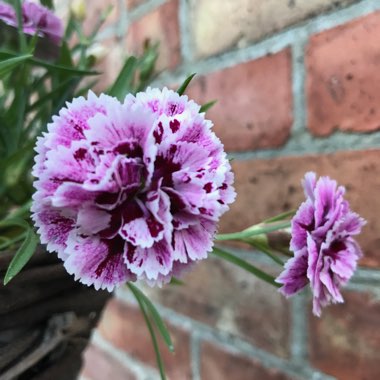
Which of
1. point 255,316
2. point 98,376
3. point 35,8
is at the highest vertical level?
point 35,8

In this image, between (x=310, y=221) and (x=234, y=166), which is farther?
(x=234, y=166)

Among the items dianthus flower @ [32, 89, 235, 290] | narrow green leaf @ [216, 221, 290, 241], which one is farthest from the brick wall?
dianthus flower @ [32, 89, 235, 290]

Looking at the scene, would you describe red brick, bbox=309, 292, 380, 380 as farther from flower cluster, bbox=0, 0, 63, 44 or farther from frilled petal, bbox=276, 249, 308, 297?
flower cluster, bbox=0, 0, 63, 44

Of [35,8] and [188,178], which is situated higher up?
[35,8]

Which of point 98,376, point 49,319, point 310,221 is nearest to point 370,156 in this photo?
point 310,221

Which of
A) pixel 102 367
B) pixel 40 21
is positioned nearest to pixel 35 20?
pixel 40 21

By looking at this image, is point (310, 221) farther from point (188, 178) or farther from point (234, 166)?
point (234, 166)

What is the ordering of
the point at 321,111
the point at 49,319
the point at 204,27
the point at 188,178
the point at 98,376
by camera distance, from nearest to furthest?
the point at 188,178 < the point at 49,319 < the point at 321,111 < the point at 204,27 < the point at 98,376

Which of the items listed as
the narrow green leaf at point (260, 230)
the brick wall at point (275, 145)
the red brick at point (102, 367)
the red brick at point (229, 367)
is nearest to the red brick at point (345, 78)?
the brick wall at point (275, 145)

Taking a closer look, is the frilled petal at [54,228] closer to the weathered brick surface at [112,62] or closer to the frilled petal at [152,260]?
the frilled petal at [152,260]

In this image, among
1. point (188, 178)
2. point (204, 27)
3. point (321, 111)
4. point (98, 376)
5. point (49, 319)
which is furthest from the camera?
point (98, 376)
